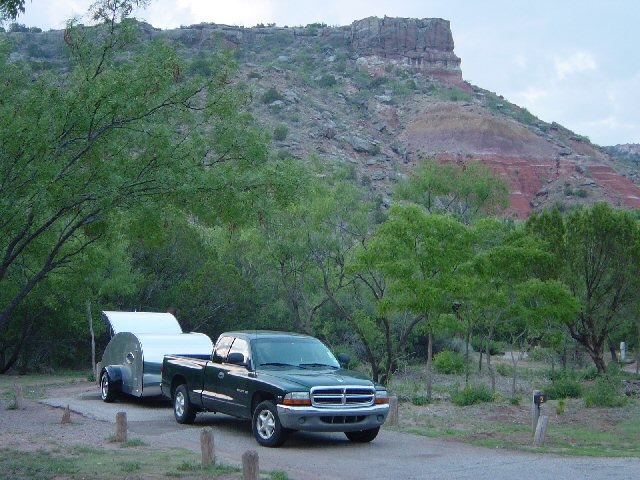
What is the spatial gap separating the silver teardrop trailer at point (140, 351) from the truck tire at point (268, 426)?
5.81m

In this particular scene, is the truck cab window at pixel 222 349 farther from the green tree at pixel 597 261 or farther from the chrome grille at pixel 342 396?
the green tree at pixel 597 261

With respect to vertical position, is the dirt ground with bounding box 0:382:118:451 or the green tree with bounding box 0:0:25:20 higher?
the green tree with bounding box 0:0:25:20

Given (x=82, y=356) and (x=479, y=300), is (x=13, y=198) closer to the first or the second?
(x=479, y=300)

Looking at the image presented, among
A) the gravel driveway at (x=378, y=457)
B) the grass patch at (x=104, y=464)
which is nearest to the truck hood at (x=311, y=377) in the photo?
the gravel driveway at (x=378, y=457)

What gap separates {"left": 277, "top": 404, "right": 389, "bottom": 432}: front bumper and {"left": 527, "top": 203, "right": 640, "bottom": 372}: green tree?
16.9 metres

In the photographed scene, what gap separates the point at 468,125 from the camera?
97188 millimetres

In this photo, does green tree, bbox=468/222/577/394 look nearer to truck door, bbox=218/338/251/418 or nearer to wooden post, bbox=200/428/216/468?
truck door, bbox=218/338/251/418

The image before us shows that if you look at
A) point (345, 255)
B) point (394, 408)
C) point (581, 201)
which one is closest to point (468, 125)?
point (581, 201)

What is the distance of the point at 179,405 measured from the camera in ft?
53.0

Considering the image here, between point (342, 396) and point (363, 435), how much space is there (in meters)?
1.08

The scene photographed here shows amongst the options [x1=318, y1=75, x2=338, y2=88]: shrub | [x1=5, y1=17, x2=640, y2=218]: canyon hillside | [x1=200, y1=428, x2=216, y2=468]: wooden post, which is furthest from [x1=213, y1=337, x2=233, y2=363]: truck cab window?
[x1=318, y1=75, x2=338, y2=88]: shrub

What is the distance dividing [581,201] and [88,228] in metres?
77.3

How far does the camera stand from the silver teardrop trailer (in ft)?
62.7

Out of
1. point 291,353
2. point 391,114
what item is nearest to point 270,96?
point 391,114
